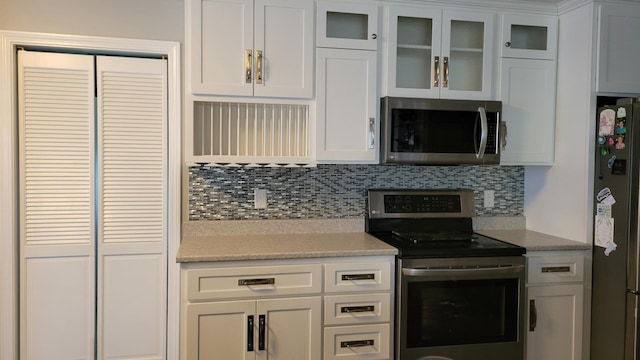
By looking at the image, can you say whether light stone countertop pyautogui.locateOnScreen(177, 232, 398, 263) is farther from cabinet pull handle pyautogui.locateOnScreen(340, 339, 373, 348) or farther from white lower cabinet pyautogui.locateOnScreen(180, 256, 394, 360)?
cabinet pull handle pyautogui.locateOnScreen(340, 339, 373, 348)

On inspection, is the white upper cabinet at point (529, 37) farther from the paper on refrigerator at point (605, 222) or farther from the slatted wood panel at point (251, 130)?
the slatted wood panel at point (251, 130)

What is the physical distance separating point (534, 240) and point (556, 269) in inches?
7.9

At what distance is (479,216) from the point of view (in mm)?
2893

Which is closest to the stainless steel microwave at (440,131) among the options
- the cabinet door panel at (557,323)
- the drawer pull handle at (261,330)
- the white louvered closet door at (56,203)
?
the cabinet door panel at (557,323)

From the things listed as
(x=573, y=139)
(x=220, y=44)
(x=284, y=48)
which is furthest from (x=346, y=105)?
(x=573, y=139)

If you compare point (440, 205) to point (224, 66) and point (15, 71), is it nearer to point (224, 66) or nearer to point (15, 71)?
point (224, 66)

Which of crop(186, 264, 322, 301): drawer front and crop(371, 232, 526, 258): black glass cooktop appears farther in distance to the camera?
crop(371, 232, 526, 258): black glass cooktop

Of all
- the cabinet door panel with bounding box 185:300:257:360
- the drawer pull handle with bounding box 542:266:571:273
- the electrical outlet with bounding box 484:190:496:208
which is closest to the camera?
the cabinet door panel with bounding box 185:300:257:360

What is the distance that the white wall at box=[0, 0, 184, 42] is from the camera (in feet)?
7.66

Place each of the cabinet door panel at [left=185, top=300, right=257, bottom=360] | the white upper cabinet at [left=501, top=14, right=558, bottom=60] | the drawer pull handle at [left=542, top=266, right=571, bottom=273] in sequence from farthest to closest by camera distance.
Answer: the white upper cabinet at [left=501, top=14, right=558, bottom=60] → the drawer pull handle at [left=542, top=266, right=571, bottom=273] → the cabinet door panel at [left=185, top=300, right=257, bottom=360]

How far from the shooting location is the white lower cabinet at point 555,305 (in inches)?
93.9

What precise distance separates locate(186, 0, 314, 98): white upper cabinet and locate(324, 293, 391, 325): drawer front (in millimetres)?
1092

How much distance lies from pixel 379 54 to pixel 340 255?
114 cm

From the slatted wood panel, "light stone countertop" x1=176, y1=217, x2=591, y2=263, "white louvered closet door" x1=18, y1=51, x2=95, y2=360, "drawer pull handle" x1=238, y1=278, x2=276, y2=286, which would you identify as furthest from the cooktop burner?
"white louvered closet door" x1=18, y1=51, x2=95, y2=360
